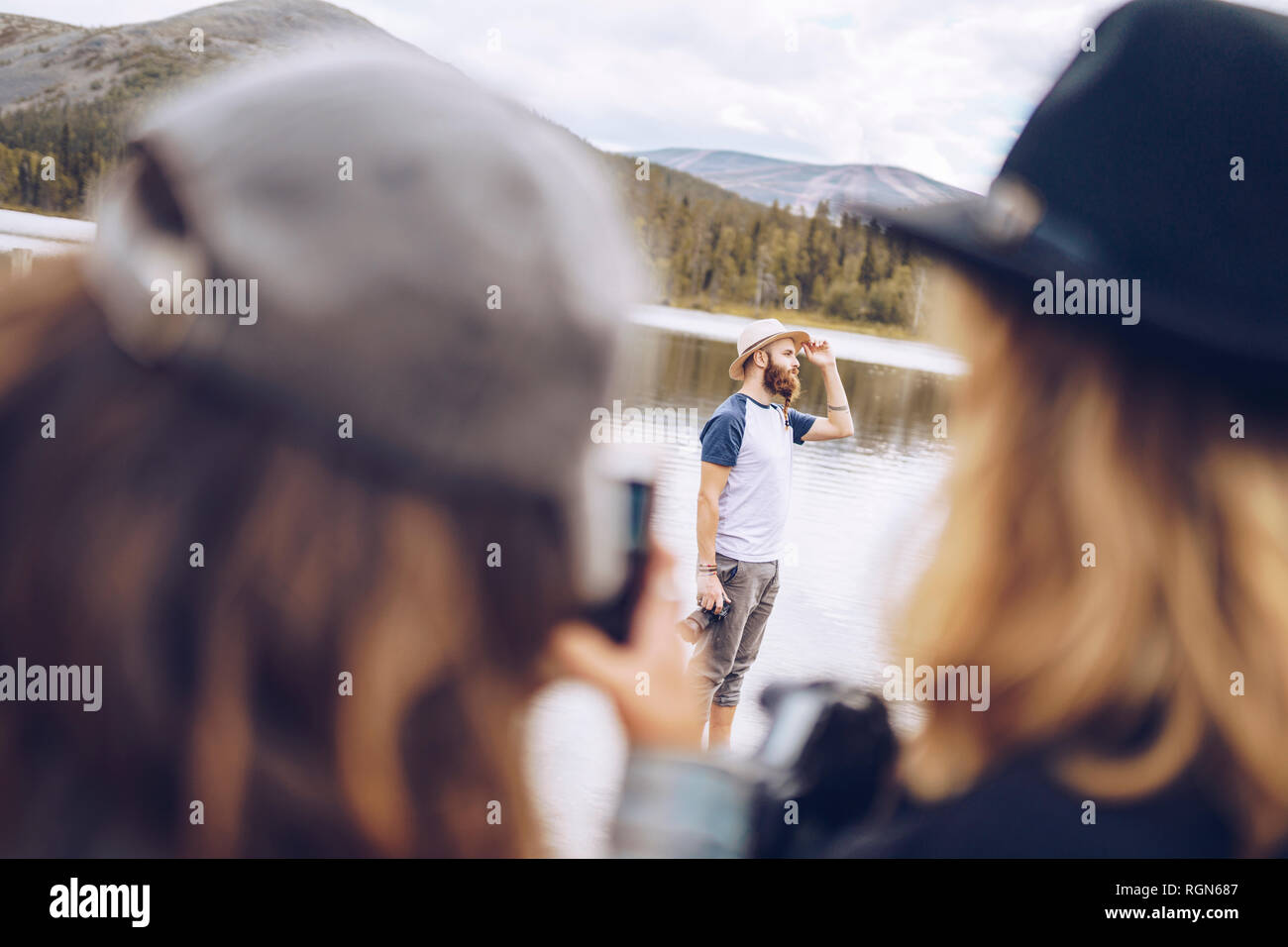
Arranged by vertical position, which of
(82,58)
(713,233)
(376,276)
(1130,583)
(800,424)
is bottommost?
(1130,583)

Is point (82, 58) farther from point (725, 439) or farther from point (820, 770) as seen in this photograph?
point (820, 770)

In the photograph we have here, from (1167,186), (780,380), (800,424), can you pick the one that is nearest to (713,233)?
(800,424)

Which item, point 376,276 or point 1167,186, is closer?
point 376,276

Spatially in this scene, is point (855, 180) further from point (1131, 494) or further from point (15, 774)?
point (15, 774)

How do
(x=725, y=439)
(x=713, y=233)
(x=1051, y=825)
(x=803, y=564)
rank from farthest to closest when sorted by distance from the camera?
(x=713, y=233)
(x=803, y=564)
(x=725, y=439)
(x=1051, y=825)

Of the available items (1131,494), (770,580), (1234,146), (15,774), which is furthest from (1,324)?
(770,580)

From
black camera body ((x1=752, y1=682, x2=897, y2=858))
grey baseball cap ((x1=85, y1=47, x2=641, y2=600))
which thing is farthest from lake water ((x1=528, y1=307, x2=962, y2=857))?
black camera body ((x1=752, y1=682, x2=897, y2=858))

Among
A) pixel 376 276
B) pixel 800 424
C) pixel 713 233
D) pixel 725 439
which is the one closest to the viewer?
pixel 376 276

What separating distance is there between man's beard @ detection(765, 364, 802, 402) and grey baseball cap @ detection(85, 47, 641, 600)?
313cm

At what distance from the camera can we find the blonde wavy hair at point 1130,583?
972mm

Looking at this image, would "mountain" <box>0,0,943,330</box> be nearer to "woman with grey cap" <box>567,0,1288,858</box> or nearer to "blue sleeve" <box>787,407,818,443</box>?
"blue sleeve" <box>787,407,818,443</box>

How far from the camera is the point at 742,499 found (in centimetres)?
368

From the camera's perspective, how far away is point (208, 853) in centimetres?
63

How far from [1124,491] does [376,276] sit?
85 cm
